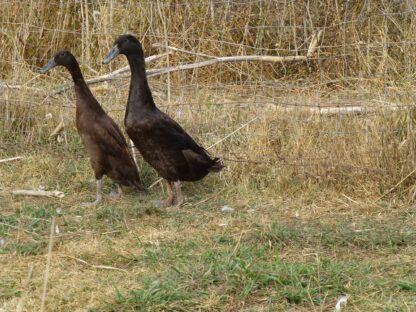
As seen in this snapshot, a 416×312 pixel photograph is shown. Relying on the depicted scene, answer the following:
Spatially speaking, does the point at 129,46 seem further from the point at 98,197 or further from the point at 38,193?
the point at 38,193

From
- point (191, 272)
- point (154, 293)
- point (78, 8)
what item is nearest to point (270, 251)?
point (191, 272)

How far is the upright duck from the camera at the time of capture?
20.6 ft

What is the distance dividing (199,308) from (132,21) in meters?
5.19

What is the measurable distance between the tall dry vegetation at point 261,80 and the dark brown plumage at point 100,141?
84 centimetres

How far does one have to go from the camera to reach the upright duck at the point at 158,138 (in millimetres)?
6281

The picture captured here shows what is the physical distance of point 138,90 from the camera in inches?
250

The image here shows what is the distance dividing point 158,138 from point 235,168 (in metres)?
0.81

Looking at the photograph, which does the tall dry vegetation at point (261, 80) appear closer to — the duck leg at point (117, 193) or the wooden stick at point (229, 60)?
the wooden stick at point (229, 60)

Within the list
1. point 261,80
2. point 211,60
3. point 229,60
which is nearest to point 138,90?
point 261,80

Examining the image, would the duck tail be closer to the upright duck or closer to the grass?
the upright duck

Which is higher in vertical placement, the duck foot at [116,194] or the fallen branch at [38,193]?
the fallen branch at [38,193]

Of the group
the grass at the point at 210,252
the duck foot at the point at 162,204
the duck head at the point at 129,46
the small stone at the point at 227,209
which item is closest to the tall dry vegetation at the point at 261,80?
the grass at the point at 210,252

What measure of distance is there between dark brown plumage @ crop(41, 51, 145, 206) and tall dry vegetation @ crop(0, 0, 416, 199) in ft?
2.76

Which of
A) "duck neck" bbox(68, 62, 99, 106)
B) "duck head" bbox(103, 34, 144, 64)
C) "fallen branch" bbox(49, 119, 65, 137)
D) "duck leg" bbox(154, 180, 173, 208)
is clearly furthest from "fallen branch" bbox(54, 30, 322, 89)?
"duck leg" bbox(154, 180, 173, 208)
